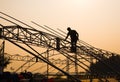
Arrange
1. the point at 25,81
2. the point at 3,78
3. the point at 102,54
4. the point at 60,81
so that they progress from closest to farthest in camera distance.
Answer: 1. the point at 3,78
2. the point at 25,81
3. the point at 60,81
4. the point at 102,54

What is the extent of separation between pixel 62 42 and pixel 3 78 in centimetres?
677

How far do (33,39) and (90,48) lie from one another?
25.7ft

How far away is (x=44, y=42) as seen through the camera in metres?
21.2

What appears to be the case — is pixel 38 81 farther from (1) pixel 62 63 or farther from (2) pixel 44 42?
(1) pixel 62 63

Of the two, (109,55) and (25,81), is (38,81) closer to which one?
(25,81)

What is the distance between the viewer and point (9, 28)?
18625 millimetres

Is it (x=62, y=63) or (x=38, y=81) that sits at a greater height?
(x=62, y=63)

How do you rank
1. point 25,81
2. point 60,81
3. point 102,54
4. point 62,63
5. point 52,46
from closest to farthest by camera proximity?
1. point 25,81
2. point 52,46
3. point 60,81
4. point 102,54
5. point 62,63

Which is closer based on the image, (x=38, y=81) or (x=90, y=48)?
(x=38, y=81)

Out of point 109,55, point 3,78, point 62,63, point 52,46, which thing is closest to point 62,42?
point 52,46

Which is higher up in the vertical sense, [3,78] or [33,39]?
[33,39]

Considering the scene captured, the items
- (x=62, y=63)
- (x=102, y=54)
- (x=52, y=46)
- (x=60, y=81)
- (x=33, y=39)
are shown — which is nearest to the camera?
(x=33, y=39)

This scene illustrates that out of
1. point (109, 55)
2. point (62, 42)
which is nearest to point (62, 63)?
point (109, 55)

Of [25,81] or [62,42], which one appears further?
[62,42]
